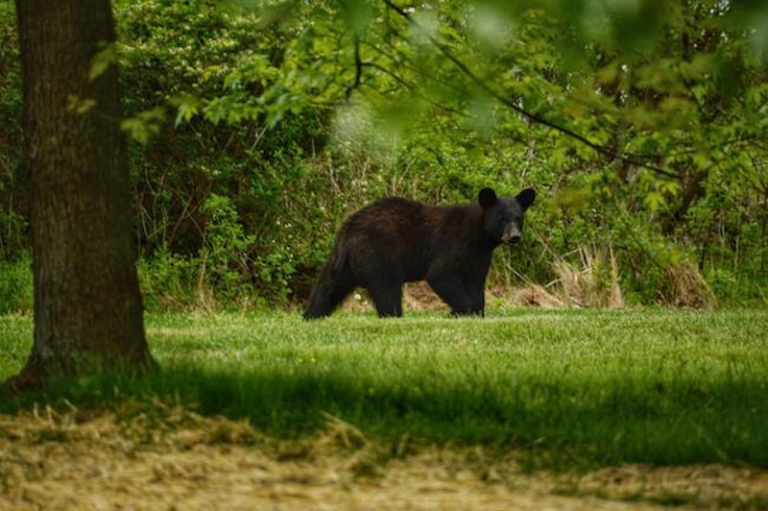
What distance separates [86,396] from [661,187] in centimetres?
332

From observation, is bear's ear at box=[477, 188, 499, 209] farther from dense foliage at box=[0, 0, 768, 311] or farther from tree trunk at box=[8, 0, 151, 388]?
tree trunk at box=[8, 0, 151, 388]

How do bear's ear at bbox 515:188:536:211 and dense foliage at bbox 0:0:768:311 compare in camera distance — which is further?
dense foliage at bbox 0:0:768:311

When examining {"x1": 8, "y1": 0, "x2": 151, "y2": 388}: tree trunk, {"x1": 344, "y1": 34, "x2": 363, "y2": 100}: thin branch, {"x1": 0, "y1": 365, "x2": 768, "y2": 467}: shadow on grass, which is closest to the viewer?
{"x1": 0, "y1": 365, "x2": 768, "y2": 467}: shadow on grass

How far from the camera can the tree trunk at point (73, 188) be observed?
22.4 feet

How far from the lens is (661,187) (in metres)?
6.85

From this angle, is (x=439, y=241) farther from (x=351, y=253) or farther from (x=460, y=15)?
(x=460, y=15)

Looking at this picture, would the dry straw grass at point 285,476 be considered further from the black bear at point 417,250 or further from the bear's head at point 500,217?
the bear's head at point 500,217

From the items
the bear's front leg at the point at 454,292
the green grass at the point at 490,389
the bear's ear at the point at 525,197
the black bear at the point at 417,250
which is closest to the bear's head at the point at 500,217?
the black bear at the point at 417,250

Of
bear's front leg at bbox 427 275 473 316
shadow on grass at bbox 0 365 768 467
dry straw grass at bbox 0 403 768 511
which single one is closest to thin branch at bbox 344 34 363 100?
shadow on grass at bbox 0 365 768 467

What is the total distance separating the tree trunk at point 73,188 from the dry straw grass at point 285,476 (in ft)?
3.13

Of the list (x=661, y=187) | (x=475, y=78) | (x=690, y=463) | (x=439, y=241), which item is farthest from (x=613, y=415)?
(x=439, y=241)

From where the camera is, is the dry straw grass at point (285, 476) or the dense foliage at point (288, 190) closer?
the dry straw grass at point (285, 476)

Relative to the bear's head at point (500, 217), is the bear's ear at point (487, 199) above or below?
above

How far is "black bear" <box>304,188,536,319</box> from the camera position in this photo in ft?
44.3
